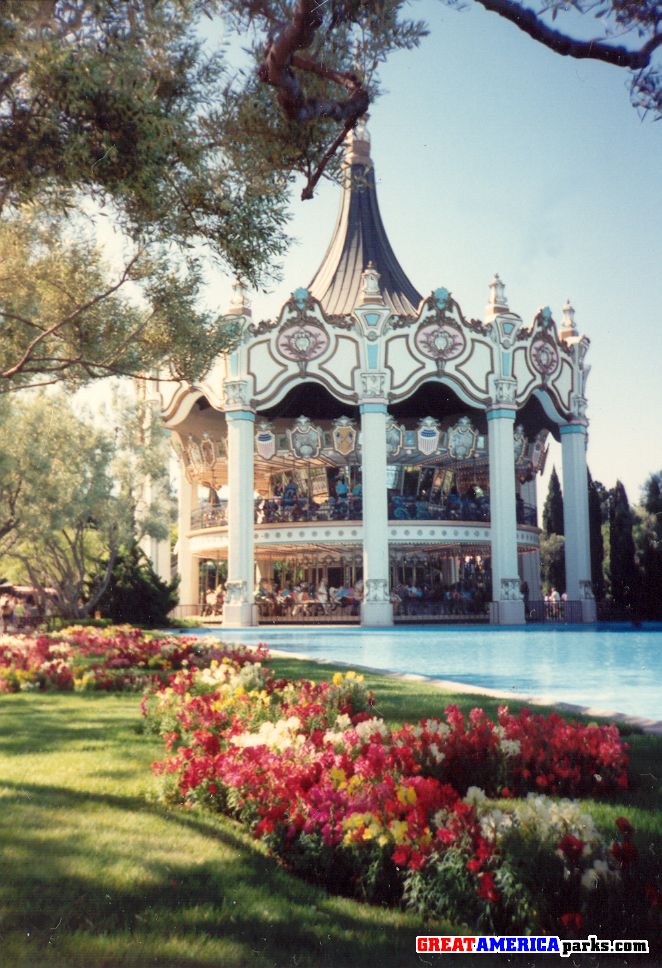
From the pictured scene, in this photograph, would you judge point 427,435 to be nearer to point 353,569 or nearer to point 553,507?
point 353,569

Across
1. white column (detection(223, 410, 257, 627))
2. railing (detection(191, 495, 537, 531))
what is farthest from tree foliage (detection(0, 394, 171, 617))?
railing (detection(191, 495, 537, 531))

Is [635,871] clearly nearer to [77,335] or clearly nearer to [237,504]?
[77,335]

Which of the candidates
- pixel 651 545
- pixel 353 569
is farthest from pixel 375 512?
pixel 651 545

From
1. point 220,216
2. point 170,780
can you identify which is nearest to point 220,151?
point 220,216

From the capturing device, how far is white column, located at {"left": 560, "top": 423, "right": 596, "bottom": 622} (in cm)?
3616

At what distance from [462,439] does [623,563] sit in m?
8.25

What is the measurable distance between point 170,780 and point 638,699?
7198 mm

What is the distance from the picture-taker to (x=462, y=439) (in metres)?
36.2

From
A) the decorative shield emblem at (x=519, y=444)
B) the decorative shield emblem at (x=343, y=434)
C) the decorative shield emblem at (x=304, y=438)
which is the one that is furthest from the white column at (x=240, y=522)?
the decorative shield emblem at (x=519, y=444)

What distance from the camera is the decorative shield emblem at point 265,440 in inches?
1414

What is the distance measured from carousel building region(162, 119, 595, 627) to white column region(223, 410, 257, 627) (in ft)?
0.24

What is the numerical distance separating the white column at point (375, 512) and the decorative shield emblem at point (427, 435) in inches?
105

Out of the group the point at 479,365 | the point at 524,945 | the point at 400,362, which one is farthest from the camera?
the point at 479,365

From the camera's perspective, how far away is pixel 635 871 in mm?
3600
